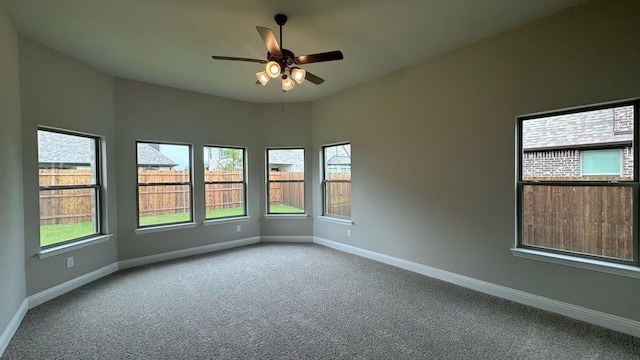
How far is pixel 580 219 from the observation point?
2707 millimetres

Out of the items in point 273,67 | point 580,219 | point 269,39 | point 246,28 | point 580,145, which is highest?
point 246,28

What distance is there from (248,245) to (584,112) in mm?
5308

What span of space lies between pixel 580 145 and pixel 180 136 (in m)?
5.41

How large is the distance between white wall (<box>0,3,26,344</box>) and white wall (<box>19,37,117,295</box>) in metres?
0.13

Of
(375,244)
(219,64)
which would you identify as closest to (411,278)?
(375,244)

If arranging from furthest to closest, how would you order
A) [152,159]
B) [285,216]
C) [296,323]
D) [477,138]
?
[285,216]
[152,159]
[477,138]
[296,323]

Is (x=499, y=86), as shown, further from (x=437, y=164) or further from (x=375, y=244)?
(x=375, y=244)

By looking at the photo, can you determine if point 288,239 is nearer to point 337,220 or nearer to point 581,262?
point 337,220

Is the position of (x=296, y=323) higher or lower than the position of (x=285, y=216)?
lower

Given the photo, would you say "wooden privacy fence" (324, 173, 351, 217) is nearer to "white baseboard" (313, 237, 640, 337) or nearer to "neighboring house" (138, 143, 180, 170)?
"white baseboard" (313, 237, 640, 337)

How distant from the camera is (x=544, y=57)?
2777 mm

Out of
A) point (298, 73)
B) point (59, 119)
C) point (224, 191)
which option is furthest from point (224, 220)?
point (298, 73)

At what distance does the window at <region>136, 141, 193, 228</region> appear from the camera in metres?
4.54

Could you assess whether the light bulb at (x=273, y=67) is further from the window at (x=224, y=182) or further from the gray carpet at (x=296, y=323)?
the window at (x=224, y=182)
